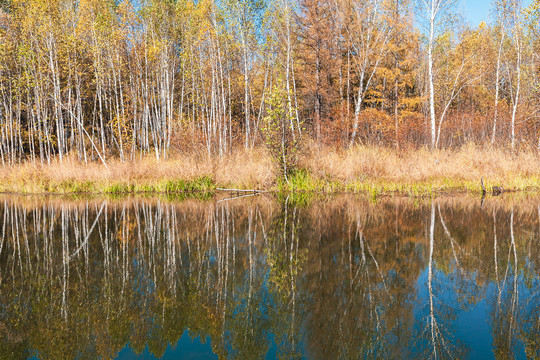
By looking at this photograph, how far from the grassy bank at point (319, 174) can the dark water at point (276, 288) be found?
4677 millimetres

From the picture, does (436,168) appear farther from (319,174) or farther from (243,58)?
(243,58)

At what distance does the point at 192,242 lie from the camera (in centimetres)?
691

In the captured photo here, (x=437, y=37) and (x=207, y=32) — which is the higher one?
(x=207, y=32)

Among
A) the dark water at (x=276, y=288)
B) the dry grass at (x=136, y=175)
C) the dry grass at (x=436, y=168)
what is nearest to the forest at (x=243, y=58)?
the dry grass at (x=136, y=175)

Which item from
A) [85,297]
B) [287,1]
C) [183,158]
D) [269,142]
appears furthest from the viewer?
[287,1]

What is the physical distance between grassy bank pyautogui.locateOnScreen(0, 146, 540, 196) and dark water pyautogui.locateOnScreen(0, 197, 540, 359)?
15.3 ft

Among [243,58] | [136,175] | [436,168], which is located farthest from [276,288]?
[243,58]

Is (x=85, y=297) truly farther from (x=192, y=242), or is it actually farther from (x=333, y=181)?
(x=333, y=181)

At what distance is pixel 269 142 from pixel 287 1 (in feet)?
37.5

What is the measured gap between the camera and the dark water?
3314mm

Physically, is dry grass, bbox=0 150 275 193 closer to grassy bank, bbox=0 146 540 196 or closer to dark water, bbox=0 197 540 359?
grassy bank, bbox=0 146 540 196

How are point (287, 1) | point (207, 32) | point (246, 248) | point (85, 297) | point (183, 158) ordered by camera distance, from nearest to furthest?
point (85, 297)
point (246, 248)
point (183, 158)
point (287, 1)
point (207, 32)

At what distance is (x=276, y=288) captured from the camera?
4.58 meters

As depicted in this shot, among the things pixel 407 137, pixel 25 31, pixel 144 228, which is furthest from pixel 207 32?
pixel 144 228
